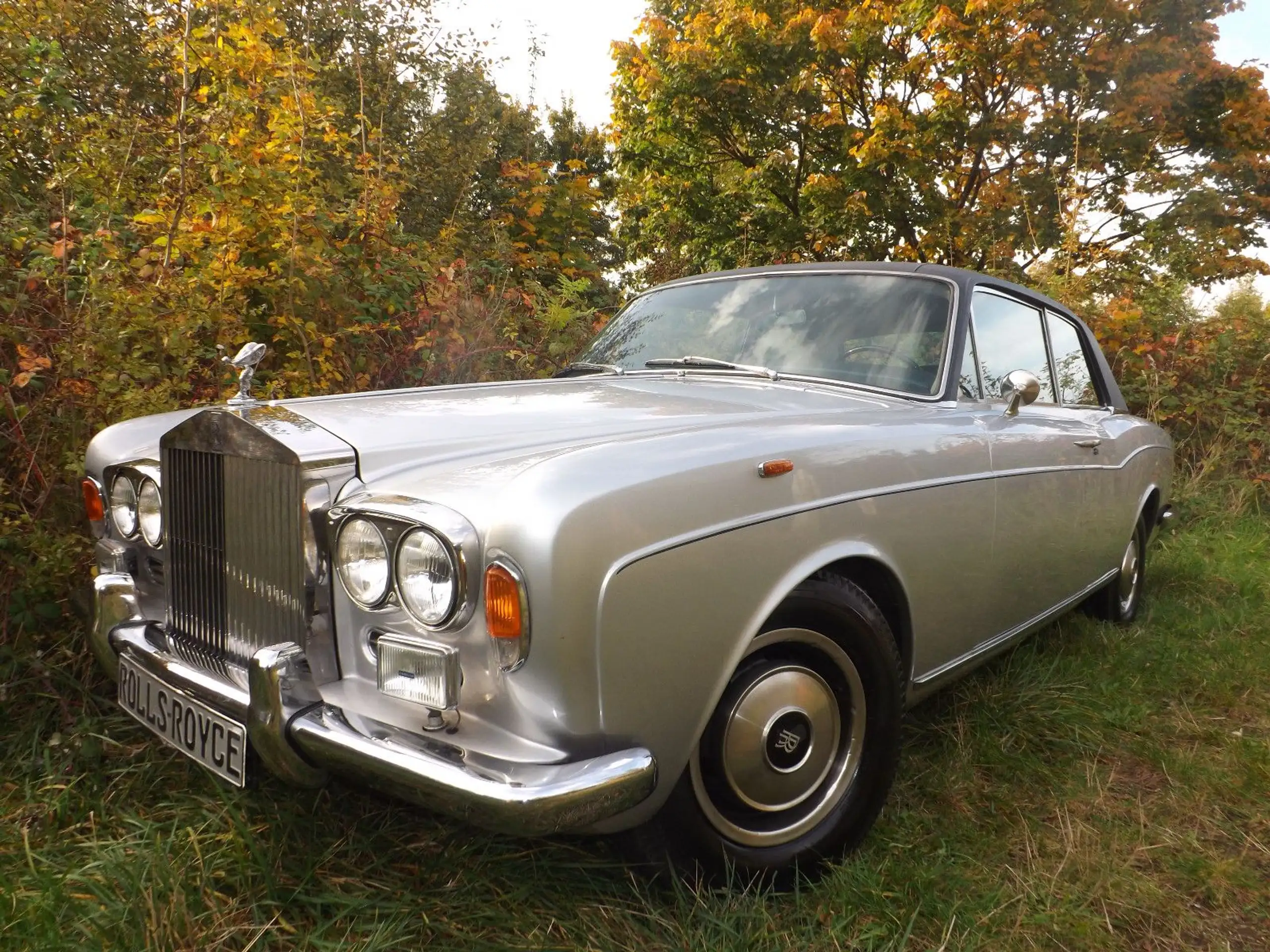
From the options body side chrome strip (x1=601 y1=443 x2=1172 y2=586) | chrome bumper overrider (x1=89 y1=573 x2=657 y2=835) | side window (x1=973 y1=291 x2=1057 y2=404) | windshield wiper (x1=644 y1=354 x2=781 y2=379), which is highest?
side window (x1=973 y1=291 x2=1057 y2=404)

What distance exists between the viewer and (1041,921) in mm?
1946

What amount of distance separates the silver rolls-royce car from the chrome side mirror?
0.02m

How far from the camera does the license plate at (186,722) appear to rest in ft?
5.73

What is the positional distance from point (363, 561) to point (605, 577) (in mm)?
465

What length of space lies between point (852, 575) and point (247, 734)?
1.39 m

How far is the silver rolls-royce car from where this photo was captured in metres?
1.51

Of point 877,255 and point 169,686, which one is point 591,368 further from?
point 877,255

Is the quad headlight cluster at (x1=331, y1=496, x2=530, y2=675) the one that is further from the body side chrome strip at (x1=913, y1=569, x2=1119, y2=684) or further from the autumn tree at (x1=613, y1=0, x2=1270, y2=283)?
the autumn tree at (x1=613, y1=0, x2=1270, y2=283)

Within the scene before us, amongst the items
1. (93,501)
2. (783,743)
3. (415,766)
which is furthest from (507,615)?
(93,501)

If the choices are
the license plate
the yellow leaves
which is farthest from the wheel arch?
the yellow leaves

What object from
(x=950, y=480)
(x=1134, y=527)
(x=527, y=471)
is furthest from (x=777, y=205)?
(x=527, y=471)

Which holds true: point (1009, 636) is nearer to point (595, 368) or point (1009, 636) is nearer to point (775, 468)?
point (775, 468)

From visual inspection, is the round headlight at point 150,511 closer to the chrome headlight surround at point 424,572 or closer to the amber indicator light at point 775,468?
the chrome headlight surround at point 424,572

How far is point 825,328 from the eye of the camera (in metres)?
2.95
